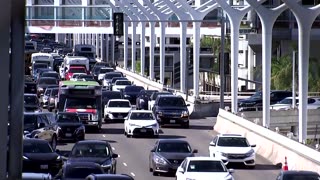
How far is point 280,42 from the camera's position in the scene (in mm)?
88312

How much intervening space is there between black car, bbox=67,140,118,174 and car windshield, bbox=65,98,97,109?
15.8m

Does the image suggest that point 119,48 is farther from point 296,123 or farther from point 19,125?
point 19,125

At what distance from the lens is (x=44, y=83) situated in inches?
2579

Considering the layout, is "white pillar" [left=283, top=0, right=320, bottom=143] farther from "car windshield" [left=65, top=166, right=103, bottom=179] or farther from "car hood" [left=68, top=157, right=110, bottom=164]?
"car windshield" [left=65, top=166, right=103, bottom=179]

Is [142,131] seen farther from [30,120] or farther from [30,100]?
[30,100]

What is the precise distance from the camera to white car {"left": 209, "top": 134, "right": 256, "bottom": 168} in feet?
107

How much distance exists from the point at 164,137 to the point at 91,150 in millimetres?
16345

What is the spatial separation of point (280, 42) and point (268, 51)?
149 ft

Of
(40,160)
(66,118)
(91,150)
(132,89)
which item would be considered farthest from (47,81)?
(40,160)

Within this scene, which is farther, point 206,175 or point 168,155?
point 168,155

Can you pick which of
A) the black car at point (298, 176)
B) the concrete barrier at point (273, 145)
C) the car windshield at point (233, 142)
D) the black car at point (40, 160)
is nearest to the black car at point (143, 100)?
the concrete barrier at point (273, 145)

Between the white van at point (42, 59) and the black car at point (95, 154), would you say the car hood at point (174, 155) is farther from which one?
the white van at point (42, 59)

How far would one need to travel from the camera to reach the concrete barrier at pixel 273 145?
29.9 metres

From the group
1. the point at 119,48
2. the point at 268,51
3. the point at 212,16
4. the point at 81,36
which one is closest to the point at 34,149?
the point at 268,51
